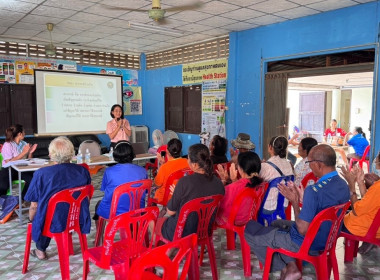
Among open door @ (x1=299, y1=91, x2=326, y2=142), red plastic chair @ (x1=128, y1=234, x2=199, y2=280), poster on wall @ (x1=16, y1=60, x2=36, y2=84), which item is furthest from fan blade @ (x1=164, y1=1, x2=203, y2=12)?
open door @ (x1=299, y1=91, x2=326, y2=142)

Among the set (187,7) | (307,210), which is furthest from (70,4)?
(307,210)

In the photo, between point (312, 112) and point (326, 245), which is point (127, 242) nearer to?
point (326, 245)

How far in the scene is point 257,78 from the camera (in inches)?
232

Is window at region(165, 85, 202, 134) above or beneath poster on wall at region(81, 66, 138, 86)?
beneath

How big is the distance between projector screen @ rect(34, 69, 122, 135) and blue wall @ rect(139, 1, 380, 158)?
1.82 m

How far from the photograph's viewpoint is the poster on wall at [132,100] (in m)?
8.60

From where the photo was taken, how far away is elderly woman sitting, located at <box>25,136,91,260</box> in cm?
252

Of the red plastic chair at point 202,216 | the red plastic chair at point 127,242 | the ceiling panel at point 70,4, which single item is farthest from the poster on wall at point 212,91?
the red plastic chair at point 127,242

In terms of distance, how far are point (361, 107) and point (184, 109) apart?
7.37 meters

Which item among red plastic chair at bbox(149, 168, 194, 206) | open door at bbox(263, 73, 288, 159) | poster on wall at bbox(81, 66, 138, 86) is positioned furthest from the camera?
poster on wall at bbox(81, 66, 138, 86)

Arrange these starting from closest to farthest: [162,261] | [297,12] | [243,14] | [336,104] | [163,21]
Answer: [162,261], [297,12], [243,14], [163,21], [336,104]

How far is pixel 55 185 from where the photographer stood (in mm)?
2553

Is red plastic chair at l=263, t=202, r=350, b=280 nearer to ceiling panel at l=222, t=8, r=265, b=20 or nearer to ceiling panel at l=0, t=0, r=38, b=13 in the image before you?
ceiling panel at l=222, t=8, r=265, b=20

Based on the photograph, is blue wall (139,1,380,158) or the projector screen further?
the projector screen
